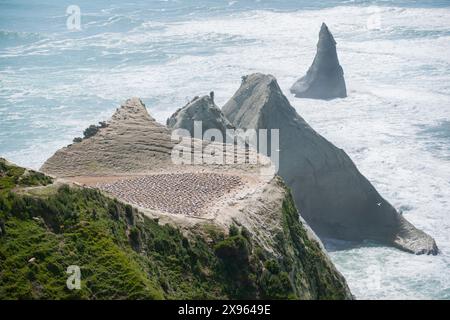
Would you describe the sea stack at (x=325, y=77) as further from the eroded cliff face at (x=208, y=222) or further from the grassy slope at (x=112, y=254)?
the grassy slope at (x=112, y=254)

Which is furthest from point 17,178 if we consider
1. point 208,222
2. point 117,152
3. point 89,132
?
point 89,132

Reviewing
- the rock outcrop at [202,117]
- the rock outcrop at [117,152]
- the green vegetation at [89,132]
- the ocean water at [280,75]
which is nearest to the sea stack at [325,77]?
the ocean water at [280,75]

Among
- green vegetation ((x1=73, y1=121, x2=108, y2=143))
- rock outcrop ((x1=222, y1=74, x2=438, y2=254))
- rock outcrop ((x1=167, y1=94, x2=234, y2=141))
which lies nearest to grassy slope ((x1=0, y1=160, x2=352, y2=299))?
green vegetation ((x1=73, y1=121, x2=108, y2=143))

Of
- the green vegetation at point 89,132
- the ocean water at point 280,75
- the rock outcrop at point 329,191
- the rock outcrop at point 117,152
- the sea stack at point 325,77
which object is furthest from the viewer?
the sea stack at point 325,77

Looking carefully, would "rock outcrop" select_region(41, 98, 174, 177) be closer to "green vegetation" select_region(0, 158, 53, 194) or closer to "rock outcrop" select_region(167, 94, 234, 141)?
"rock outcrop" select_region(167, 94, 234, 141)

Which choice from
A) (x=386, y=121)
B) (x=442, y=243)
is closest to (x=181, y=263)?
(x=442, y=243)
